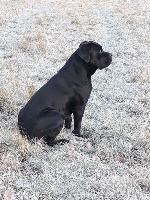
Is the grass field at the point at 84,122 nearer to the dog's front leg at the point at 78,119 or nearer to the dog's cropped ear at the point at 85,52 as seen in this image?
the dog's front leg at the point at 78,119

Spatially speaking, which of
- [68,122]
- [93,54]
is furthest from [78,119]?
[93,54]

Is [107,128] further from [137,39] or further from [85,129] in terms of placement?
[137,39]

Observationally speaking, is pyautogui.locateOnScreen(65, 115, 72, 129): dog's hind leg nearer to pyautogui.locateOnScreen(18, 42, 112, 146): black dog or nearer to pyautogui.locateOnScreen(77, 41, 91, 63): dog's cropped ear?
pyautogui.locateOnScreen(18, 42, 112, 146): black dog

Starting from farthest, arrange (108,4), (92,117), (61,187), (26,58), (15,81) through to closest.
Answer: (108,4), (26,58), (15,81), (92,117), (61,187)

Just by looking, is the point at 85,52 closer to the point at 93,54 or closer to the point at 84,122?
the point at 93,54

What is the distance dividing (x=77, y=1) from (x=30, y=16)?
489cm

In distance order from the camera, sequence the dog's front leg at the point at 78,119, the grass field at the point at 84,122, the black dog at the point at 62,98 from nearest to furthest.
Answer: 1. the grass field at the point at 84,122
2. the black dog at the point at 62,98
3. the dog's front leg at the point at 78,119

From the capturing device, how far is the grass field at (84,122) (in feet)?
14.0

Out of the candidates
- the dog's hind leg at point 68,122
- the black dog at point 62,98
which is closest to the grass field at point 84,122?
the dog's hind leg at point 68,122

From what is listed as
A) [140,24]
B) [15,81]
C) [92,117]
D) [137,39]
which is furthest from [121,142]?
[140,24]

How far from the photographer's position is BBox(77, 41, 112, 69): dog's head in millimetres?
5273

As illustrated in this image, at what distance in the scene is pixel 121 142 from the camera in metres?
5.36

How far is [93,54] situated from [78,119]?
0.98 metres

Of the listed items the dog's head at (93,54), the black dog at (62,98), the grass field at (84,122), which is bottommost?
the grass field at (84,122)
